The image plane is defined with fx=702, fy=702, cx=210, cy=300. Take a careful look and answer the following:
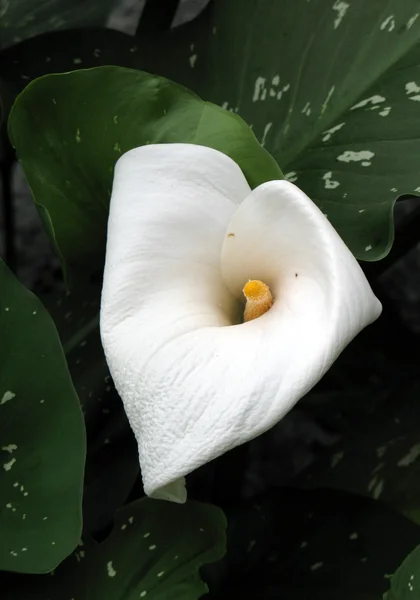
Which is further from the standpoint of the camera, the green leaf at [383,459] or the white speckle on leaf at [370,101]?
the green leaf at [383,459]

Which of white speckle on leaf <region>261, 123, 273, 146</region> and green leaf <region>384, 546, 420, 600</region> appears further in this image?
white speckle on leaf <region>261, 123, 273, 146</region>

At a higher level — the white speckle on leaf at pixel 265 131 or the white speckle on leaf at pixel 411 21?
the white speckle on leaf at pixel 411 21

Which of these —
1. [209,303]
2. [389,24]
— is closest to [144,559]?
[209,303]

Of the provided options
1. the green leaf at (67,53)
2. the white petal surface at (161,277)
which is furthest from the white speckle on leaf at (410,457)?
the green leaf at (67,53)

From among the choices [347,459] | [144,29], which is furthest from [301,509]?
[144,29]

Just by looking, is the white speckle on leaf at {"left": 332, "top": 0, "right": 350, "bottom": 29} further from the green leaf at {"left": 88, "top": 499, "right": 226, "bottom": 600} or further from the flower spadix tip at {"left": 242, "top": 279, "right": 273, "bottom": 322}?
the green leaf at {"left": 88, "top": 499, "right": 226, "bottom": 600}

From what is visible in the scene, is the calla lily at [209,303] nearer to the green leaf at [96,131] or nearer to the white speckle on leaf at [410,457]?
the green leaf at [96,131]

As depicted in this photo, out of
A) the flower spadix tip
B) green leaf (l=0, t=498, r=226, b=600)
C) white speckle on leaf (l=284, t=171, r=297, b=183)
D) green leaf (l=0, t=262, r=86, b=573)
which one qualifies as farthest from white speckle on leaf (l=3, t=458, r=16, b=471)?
white speckle on leaf (l=284, t=171, r=297, b=183)
